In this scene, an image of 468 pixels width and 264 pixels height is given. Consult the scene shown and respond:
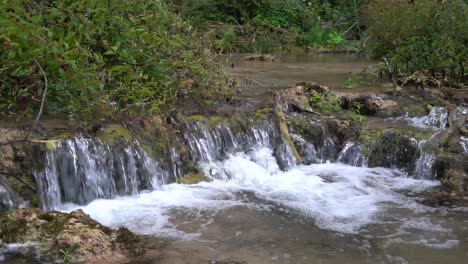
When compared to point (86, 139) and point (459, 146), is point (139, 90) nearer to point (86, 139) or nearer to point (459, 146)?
point (86, 139)

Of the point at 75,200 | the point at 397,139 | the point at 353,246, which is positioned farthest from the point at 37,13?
the point at 397,139

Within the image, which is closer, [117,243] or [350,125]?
[117,243]

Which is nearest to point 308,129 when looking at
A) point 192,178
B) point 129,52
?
point 192,178

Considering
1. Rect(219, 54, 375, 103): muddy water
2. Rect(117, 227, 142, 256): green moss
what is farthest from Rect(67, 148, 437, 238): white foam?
Rect(219, 54, 375, 103): muddy water

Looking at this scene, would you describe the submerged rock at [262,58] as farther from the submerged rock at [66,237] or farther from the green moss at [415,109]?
the submerged rock at [66,237]

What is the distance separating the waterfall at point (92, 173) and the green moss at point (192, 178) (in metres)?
0.24

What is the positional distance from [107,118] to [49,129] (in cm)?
80

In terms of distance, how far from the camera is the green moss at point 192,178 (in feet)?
22.3

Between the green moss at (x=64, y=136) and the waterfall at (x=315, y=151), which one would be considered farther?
the waterfall at (x=315, y=151)

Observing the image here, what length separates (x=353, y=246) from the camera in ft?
15.9

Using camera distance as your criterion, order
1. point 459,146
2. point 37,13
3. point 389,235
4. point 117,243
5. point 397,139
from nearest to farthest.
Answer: point 117,243 → point 389,235 → point 37,13 → point 459,146 → point 397,139

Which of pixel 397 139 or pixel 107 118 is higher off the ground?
pixel 107 118

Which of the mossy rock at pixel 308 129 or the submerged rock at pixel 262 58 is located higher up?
the submerged rock at pixel 262 58

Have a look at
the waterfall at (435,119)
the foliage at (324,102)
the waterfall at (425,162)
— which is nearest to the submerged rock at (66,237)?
the waterfall at (425,162)
